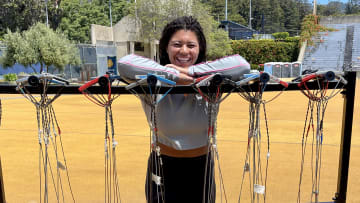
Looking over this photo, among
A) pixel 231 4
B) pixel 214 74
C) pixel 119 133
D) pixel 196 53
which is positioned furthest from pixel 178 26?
pixel 231 4

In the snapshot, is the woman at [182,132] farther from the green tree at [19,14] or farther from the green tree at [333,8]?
the green tree at [333,8]

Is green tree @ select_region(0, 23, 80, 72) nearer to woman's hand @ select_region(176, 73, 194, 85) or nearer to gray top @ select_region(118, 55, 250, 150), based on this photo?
gray top @ select_region(118, 55, 250, 150)

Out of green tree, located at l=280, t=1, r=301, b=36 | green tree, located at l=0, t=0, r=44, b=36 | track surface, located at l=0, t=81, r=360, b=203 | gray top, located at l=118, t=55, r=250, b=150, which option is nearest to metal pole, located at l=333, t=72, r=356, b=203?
gray top, located at l=118, t=55, r=250, b=150

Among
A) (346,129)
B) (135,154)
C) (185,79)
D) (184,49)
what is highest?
(184,49)

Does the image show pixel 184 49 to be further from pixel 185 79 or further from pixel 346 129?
pixel 346 129

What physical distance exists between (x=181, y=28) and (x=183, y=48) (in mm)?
125

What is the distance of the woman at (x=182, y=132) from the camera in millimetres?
1494

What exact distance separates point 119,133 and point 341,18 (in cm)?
3473

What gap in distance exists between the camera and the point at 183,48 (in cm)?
153

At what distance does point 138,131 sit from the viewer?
19.3ft

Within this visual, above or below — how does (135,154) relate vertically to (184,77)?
below

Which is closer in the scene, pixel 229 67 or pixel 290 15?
→ pixel 229 67

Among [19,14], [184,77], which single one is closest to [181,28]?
[184,77]

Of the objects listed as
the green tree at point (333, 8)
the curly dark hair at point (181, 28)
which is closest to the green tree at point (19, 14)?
the curly dark hair at point (181, 28)
